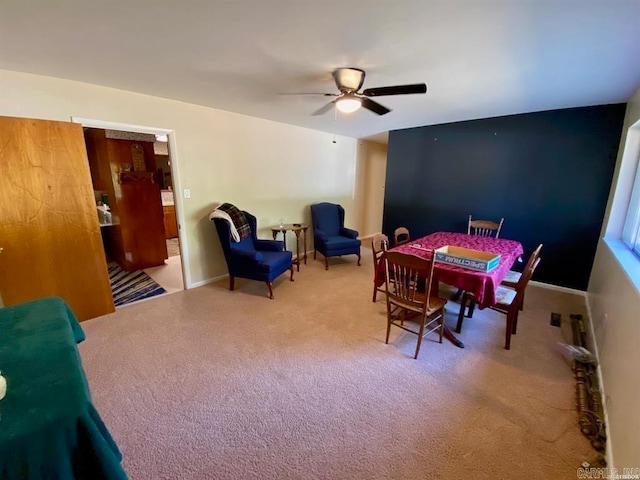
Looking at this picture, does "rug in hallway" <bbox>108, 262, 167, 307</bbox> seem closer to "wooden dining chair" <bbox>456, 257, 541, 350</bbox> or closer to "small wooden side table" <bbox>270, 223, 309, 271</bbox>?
"small wooden side table" <bbox>270, 223, 309, 271</bbox>

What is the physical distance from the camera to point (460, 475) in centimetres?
140

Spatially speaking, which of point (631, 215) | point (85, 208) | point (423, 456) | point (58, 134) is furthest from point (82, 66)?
point (631, 215)

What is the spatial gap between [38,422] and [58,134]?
262cm

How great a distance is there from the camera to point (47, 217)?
97.0 inches

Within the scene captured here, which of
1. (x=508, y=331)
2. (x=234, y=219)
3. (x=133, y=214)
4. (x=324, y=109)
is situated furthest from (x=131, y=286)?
(x=508, y=331)

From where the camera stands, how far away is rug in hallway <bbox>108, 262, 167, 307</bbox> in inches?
132

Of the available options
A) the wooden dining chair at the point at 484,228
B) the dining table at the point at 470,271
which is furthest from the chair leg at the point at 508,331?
the wooden dining chair at the point at 484,228

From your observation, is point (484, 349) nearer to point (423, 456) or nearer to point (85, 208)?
point (423, 456)

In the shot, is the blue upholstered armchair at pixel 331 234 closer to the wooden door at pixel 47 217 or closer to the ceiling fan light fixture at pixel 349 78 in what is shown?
the ceiling fan light fixture at pixel 349 78

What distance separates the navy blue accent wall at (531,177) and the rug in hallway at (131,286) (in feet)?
14.1

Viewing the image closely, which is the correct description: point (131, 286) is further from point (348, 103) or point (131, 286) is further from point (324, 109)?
point (348, 103)

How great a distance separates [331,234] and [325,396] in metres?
3.26

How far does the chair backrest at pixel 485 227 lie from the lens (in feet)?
12.2

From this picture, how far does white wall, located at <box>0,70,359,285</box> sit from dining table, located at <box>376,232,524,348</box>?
236 centimetres
